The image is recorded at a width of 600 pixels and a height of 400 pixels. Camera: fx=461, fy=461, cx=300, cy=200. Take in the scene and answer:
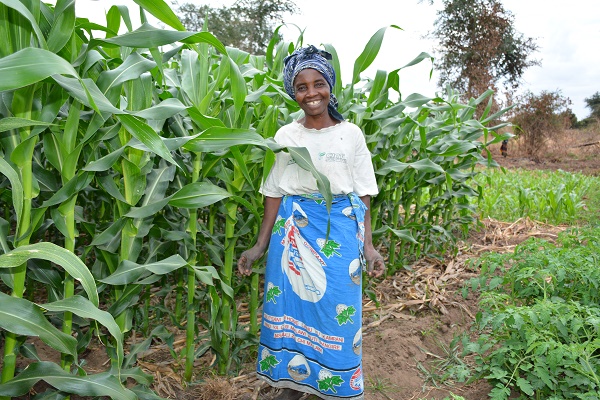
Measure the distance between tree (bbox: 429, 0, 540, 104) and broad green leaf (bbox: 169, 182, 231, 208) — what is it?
17819 millimetres

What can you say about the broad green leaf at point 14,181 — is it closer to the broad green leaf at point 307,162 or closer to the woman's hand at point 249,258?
the broad green leaf at point 307,162

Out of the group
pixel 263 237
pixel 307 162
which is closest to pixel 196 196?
pixel 307 162

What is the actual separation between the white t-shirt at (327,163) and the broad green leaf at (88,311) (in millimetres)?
1104

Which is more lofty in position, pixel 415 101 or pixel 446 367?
pixel 415 101

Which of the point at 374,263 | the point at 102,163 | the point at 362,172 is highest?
the point at 102,163

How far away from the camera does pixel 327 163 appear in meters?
2.18

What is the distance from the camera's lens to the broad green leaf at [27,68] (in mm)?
1083

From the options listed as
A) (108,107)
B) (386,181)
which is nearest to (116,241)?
(108,107)

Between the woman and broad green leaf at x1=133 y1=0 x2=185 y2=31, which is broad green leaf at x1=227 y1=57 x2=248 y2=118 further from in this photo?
broad green leaf at x1=133 y1=0 x2=185 y2=31

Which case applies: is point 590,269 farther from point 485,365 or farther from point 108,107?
point 108,107

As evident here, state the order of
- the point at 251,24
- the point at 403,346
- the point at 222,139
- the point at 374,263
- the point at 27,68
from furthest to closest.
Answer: the point at 251,24 → the point at 403,346 → the point at 374,263 → the point at 222,139 → the point at 27,68

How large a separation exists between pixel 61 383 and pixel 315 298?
1.08m

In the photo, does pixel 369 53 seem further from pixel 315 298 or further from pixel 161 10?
pixel 161 10

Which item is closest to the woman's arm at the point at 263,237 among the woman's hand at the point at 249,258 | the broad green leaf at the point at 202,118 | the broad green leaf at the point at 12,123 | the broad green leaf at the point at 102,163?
the woman's hand at the point at 249,258
